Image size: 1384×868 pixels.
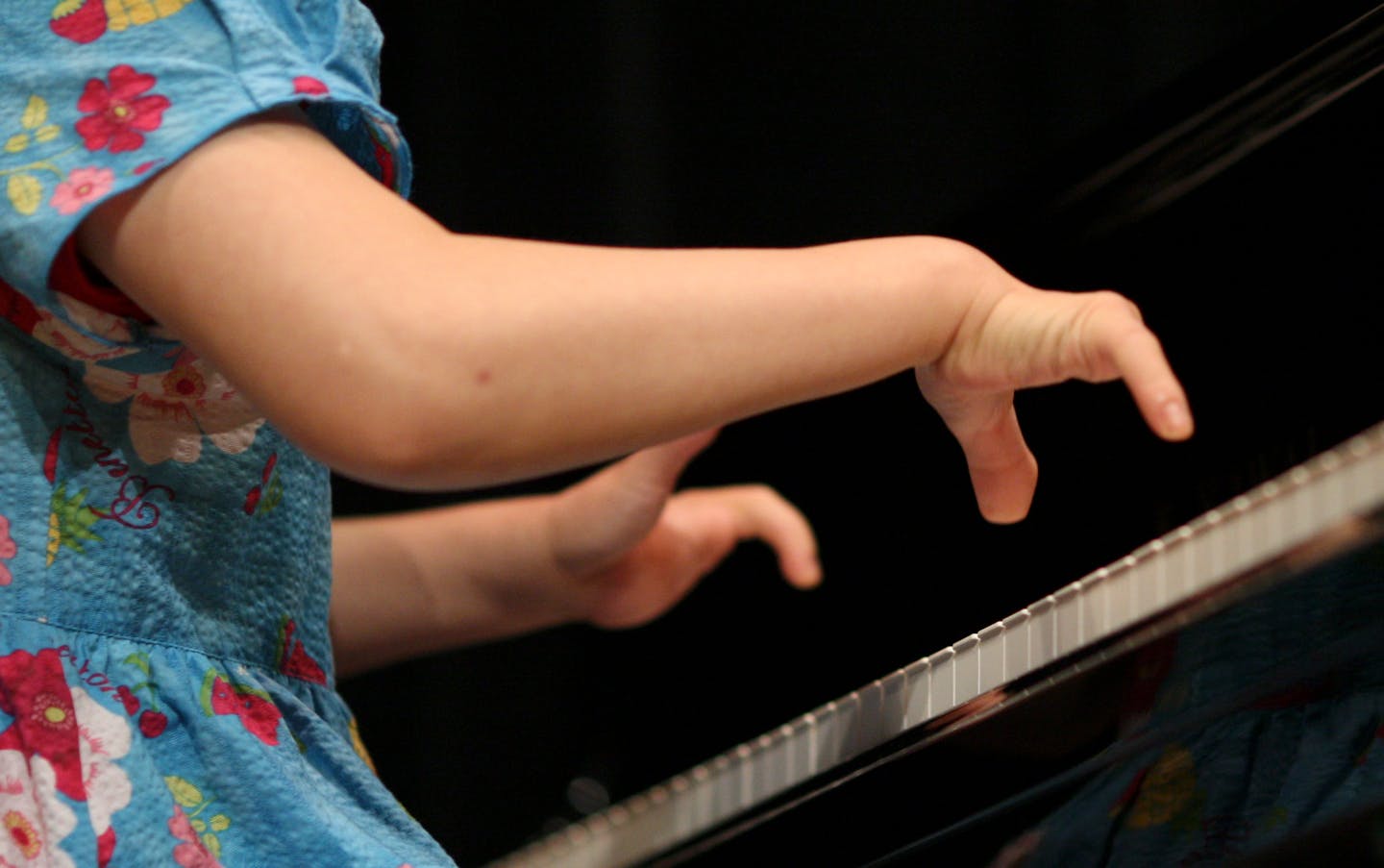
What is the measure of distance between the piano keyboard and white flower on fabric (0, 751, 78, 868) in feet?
0.97

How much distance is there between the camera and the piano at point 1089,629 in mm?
463

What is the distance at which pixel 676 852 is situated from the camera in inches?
28.9

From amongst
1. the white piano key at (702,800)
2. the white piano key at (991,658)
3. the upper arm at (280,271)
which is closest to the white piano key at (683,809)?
the white piano key at (702,800)

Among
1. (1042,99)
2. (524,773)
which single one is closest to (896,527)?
(1042,99)

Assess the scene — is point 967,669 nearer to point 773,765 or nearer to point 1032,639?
point 1032,639

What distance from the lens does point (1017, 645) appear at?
0.56m

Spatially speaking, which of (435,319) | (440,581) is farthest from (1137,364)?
(440,581)

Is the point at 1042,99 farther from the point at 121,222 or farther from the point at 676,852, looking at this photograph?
the point at 121,222

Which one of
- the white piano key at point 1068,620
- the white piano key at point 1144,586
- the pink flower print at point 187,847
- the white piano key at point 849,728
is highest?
the white piano key at point 1144,586

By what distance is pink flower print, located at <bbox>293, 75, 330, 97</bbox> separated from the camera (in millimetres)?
494

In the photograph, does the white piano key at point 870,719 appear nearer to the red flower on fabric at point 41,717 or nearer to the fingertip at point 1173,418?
the fingertip at point 1173,418

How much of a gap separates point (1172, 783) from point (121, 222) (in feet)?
1.26

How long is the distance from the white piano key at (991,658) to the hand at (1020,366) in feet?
0.15

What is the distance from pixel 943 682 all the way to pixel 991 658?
0.02 m
